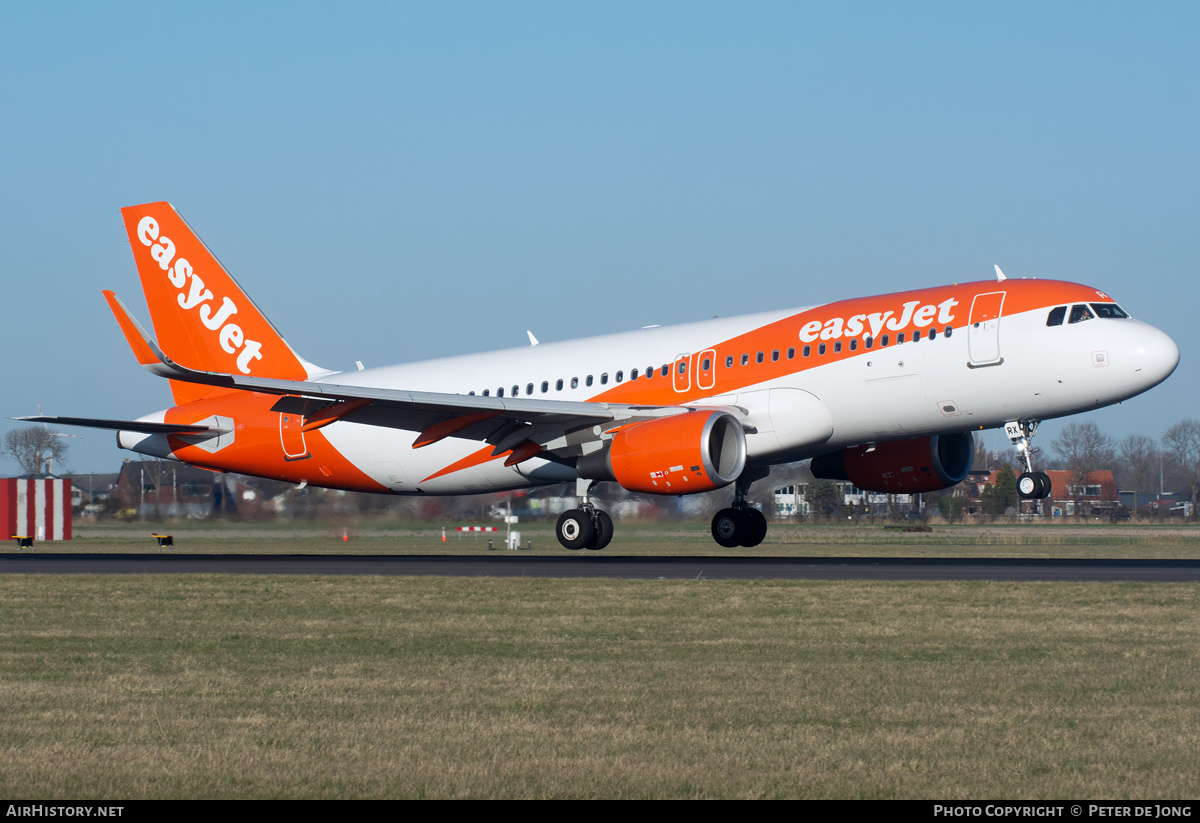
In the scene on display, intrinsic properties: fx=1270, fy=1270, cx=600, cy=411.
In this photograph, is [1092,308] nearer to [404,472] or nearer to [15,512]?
[404,472]

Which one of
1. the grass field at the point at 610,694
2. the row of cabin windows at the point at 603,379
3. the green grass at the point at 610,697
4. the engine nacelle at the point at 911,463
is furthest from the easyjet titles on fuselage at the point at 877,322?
the green grass at the point at 610,697

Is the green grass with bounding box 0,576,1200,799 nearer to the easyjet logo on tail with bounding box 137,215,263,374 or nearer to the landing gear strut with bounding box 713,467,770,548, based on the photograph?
the landing gear strut with bounding box 713,467,770,548

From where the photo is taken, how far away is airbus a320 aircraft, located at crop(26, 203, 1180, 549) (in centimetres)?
2344

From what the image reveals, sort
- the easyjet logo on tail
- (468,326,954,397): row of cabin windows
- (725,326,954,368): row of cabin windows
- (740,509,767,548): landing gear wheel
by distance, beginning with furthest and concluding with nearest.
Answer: the easyjet logo on tail < (740,509,767,548): landing gear wheel < (468,326,954,397): row of cabin windows < (725,326,954,368): row of cabin windows

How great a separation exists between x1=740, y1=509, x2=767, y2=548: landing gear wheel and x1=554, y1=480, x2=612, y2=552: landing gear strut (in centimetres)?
371

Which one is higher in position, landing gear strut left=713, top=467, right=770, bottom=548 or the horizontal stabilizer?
the horizontal stabilizer

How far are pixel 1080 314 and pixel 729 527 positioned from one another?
10.1m

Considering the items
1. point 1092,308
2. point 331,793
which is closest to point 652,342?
point 1092,308

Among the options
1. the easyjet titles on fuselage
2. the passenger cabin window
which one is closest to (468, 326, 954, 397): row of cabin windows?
the easyjet titles on fuselage

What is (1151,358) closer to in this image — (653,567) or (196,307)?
(653,567)

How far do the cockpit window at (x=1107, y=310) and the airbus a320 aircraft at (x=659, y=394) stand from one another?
52 millimetres

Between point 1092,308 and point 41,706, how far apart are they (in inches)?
776

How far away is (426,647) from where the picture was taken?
11.9 metres
